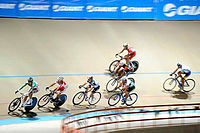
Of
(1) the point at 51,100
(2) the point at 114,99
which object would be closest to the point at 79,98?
(1) the point at 51,100

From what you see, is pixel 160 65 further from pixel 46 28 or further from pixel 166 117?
pixel 46 28

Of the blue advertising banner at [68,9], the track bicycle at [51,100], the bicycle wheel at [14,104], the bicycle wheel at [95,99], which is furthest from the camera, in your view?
the blue advertising banner at [68,9]

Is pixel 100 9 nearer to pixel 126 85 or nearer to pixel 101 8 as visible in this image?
pixel 101 8

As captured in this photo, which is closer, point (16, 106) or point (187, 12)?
point (16, 106)

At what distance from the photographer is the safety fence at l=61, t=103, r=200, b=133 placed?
10830 mm

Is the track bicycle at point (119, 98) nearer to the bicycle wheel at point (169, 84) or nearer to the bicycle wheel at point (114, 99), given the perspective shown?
the bicycle wheel at point (114, 99)

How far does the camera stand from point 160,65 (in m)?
15.4

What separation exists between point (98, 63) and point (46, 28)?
10.8 feet

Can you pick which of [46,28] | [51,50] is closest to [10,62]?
[51,50]

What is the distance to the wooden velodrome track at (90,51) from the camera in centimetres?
1312

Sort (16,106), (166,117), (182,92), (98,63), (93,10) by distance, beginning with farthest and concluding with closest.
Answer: (93,10)
(98,63)
(182,92)
(166,117)
(16,106)

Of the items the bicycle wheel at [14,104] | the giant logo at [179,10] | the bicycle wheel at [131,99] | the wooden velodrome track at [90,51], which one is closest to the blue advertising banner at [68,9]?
the wooden velodrome track at [90,51]

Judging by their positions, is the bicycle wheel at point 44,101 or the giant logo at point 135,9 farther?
the giant logo at point 135,9

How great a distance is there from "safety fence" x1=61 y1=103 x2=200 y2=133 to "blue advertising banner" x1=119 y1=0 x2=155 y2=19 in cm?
600
